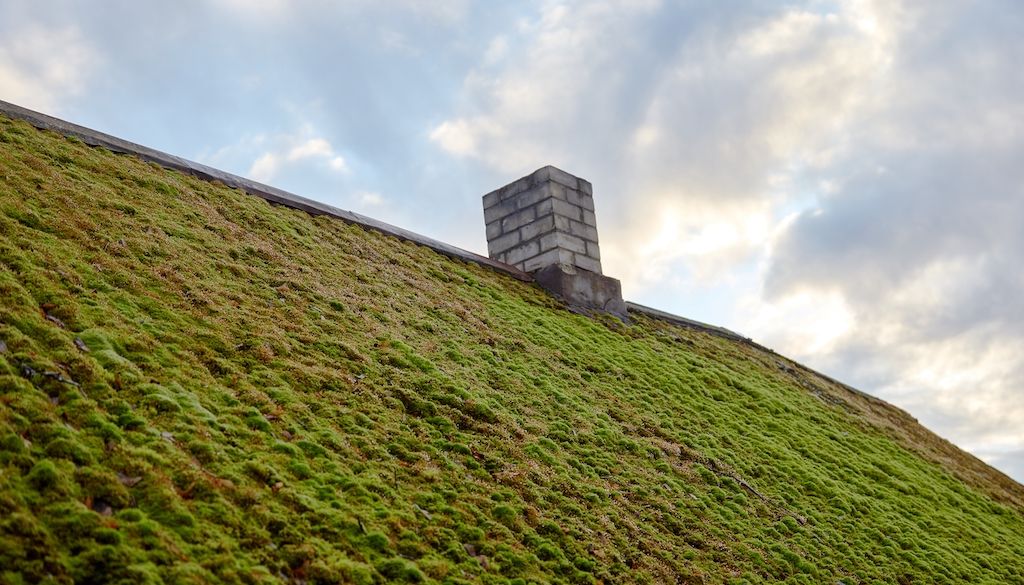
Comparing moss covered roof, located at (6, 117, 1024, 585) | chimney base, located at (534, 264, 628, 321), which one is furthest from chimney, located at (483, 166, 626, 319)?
moss covered roof, located at (6, 117, 1024, 585)

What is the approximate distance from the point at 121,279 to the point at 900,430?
18.0m

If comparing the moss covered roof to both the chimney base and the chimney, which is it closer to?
the chimney base

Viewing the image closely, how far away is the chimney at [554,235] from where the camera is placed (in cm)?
1831

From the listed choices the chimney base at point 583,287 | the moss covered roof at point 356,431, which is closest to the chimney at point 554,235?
the chimney base at point 583,287

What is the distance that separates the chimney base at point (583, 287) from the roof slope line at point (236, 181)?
0.44 meters

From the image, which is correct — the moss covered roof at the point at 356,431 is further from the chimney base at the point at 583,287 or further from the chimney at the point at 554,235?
the chimney at the point at 554,235

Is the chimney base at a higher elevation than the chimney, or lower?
lower

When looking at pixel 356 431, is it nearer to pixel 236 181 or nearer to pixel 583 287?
pixel 236 181

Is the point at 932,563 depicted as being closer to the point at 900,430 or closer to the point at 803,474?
the point at 803,474

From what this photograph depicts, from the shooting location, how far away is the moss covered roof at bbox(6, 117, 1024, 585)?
6809mm

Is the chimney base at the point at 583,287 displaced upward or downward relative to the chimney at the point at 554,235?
downward

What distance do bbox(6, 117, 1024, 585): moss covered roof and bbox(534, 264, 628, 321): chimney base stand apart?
65cm

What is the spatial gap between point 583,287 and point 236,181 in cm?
708

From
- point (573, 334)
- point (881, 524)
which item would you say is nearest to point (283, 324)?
point (573, 334)
